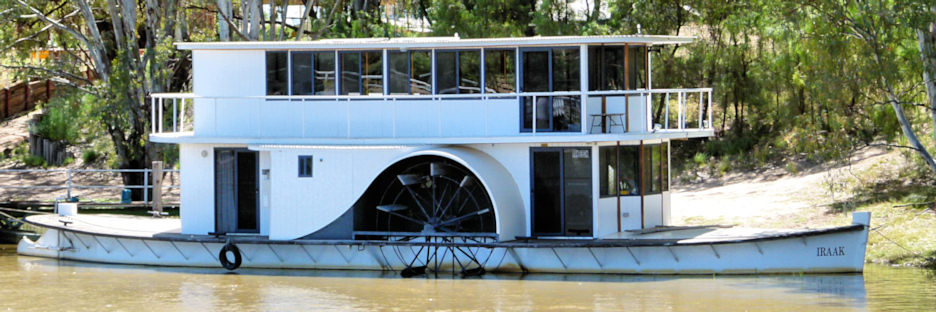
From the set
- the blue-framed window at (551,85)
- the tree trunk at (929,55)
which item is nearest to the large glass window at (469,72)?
the blue-framed window at (551,85)

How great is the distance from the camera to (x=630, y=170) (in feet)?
70.6

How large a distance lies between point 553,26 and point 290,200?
576 inches

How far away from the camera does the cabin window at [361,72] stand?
21984 millimetres

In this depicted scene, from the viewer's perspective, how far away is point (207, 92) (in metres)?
22.5

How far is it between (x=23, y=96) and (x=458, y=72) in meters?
26.4

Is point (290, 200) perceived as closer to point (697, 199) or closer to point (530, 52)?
point (530, 52)

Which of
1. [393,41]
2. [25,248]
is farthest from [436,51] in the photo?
[25,248]

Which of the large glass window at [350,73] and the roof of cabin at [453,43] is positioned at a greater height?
the roof of cabin at [453,43]

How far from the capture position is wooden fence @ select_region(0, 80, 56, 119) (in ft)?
142

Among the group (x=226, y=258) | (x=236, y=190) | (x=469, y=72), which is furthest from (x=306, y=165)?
(x=469, y=72)

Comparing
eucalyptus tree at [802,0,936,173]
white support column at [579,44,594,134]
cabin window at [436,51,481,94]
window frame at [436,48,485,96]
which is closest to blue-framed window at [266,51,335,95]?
window frame at [436,48,485,96]

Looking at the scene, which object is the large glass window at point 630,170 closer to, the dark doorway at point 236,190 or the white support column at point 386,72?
the white support column at point 386,72

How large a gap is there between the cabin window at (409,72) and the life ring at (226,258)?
3532 millimetres

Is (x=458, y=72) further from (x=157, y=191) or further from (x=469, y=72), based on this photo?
(x=157, y=191)
